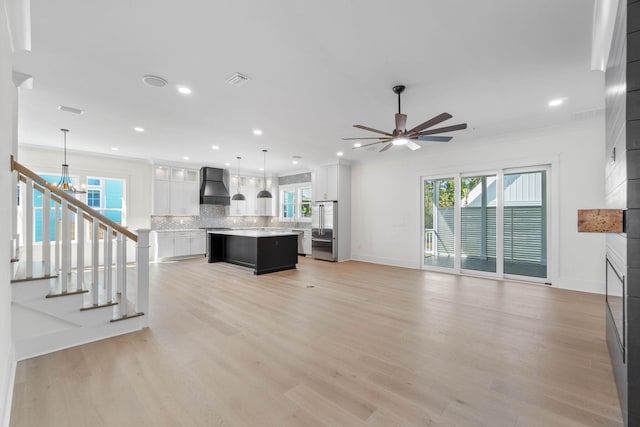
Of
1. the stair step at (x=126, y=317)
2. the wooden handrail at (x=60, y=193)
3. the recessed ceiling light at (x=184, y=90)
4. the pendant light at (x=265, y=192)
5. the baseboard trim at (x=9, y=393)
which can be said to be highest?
the recessed ceiling light at (x=184, y=90)

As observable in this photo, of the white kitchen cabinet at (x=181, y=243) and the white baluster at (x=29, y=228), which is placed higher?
the white baluster at (x=29, y=228)

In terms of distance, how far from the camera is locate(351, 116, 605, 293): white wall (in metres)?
4.80

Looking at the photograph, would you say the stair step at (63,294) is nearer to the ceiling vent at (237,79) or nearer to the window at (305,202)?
the ceiling vent at (237,79)

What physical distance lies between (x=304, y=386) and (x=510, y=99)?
4.35m

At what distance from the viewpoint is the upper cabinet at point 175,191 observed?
823 cm

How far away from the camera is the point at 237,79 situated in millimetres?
3375

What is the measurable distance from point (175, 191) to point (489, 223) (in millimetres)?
8194

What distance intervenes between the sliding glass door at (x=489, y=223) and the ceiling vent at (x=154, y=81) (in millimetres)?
5647

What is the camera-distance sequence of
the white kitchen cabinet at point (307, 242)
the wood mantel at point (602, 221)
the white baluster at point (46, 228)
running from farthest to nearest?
1. the white kitchen cabinet at point (307, 242)
2. the white baluster at point (46, 228)
3. the wood mantel at point (602, 221)

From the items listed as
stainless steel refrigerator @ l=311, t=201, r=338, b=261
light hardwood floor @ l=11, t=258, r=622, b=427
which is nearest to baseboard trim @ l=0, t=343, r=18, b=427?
light hardwood floor @ l=11, t=258, r=622, b=427

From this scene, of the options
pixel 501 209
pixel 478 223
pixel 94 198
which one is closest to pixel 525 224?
pixel 501 209

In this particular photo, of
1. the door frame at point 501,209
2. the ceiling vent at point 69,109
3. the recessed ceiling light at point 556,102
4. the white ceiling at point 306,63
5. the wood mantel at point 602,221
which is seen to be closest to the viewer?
the wood mantel at point 602,221

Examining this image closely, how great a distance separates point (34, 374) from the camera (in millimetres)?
2328

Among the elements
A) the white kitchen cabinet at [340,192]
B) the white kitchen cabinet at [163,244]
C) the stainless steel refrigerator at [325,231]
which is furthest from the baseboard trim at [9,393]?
the white kitchen cabinet at [340,192]
